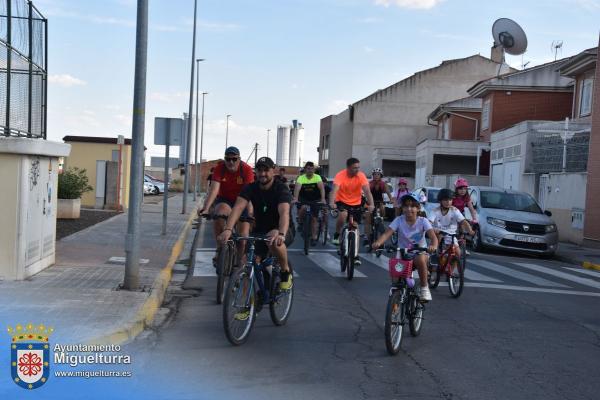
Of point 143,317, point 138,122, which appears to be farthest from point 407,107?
Answer: point 143,317

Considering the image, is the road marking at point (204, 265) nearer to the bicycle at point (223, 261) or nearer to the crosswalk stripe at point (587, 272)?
the bicycle at point (223, 261)

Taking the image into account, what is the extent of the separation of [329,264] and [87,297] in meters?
6.01

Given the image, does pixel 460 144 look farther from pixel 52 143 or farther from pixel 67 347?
pixel 67 347

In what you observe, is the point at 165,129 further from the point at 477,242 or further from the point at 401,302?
the point at 401,302

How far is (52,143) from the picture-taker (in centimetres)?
1005

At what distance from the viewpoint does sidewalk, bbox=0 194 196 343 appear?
A: 6895mm

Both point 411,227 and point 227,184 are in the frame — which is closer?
point 411,227

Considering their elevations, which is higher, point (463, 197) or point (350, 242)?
point (463, 197)

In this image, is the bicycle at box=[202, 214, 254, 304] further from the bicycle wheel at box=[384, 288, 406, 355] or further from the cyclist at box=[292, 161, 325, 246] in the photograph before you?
the cyclist at box=[292, 161, 325, 246]

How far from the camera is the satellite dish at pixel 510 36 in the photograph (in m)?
37.8

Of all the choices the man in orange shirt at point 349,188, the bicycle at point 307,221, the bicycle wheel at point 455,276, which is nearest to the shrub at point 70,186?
the bicycle at point 307,221

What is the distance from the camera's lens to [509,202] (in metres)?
19.4

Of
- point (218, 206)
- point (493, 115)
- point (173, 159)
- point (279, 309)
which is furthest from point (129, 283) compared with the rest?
point (493, 115)

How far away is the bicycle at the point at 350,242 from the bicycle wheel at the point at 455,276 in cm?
178
